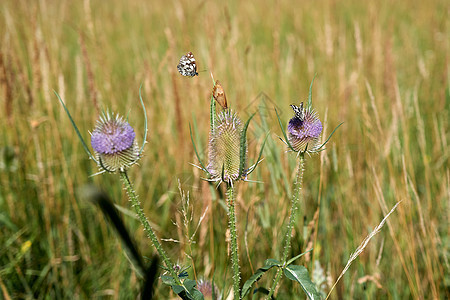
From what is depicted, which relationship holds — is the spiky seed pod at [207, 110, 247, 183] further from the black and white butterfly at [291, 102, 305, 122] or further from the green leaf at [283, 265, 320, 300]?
the green leaf at [283, 265, 320, 300]

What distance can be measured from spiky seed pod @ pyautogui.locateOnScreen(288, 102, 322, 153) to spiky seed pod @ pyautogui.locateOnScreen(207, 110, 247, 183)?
0.19 m

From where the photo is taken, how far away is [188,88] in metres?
2.77

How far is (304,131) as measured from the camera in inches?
48.3

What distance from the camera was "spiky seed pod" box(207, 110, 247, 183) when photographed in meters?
1.16

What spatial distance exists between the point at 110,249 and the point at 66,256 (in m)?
0.24

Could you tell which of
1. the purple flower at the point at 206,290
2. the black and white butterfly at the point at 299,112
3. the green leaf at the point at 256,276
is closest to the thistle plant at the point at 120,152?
the green leaf at the point at 256,276

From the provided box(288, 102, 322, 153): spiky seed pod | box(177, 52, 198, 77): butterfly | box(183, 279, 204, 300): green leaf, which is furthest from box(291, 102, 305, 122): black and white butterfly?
box(183, 279, 204, 300): green leaf

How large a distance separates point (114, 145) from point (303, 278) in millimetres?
696

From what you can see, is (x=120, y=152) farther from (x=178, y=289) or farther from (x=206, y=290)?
(x=206, y=290)

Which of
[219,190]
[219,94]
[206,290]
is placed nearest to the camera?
[219,94]

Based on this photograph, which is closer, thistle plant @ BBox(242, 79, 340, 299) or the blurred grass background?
thistle plant @ BBox(242, 79, 340, 299)

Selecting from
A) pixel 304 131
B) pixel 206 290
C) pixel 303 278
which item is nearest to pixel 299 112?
pixel 304 131

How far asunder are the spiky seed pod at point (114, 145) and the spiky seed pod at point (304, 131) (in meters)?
0.51

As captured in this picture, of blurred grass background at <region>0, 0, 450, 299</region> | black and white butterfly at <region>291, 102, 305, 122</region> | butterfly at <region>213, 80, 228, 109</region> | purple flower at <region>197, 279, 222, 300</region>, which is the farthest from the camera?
blurred grass background at <region>0, 0, 450, 299</region>
